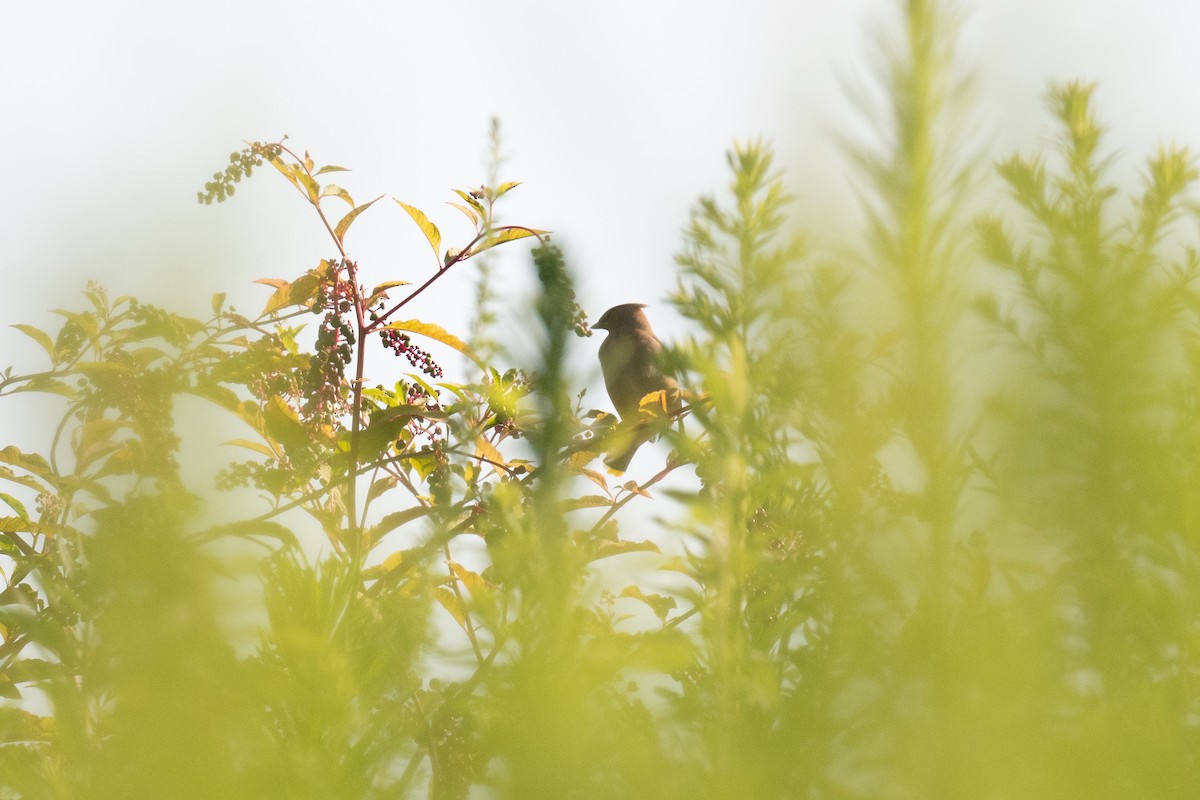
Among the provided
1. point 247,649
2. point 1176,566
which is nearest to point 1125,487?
point 1176,566

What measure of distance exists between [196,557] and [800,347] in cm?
19

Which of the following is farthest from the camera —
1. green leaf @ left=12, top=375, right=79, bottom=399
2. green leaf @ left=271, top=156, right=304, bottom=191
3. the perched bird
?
the perched bird

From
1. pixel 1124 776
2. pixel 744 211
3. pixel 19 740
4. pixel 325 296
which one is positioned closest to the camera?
pixel 1124 776

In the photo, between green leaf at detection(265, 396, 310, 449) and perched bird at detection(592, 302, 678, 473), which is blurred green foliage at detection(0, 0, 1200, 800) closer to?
green leaf at detection(265, 396, 310, 449)

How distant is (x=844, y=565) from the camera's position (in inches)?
11.9

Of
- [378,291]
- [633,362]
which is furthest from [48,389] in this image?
[633,362]

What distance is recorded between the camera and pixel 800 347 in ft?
1.06

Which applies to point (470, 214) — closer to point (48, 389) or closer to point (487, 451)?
point (487, 451)

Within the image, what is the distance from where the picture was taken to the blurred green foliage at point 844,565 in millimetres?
265

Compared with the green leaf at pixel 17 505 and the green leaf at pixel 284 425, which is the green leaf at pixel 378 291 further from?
the green leaf at pixel 17 505

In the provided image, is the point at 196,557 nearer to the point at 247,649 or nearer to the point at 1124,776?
the point at 247,649

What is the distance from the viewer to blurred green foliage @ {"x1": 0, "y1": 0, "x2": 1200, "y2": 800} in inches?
10.4

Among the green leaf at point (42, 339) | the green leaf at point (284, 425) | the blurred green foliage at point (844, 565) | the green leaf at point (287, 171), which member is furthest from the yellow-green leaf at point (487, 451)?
the blurred green foliage at point (844, 565)

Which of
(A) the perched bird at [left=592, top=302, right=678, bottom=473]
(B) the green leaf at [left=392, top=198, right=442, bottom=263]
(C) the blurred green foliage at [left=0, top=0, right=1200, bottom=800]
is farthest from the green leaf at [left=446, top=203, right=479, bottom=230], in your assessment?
(C) the blurred green foliage at [left=0, top=0, right=1200, bottom=800]
